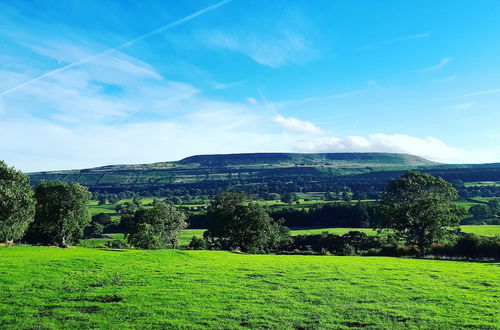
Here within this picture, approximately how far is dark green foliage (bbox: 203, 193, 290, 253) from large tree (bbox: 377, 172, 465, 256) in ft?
94.0

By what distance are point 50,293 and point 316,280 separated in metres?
20.3

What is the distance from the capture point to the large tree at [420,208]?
6756 cm

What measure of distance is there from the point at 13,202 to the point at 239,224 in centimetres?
4742

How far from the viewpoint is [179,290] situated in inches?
962

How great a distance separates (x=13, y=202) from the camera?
199 feet

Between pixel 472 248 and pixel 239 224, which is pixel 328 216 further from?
pixel 472 248

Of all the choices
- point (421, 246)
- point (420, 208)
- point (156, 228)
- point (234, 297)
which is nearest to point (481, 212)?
point (420, 208)

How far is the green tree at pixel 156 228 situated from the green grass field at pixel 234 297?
45316 millimetres

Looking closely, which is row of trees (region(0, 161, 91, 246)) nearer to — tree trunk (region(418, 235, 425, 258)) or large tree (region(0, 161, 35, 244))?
large tree (region(0, 161, 35, 244))

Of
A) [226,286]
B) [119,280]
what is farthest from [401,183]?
[119,280]

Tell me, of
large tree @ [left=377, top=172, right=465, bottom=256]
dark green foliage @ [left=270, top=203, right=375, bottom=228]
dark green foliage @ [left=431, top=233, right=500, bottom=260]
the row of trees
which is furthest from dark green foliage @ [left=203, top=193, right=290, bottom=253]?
dark green foliage @ [left=270, top=203, right=375, bottom=228]

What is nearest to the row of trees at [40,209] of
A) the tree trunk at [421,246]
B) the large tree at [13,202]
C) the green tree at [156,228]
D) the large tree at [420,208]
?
the large tree at [13,202]

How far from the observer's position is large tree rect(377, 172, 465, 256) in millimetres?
67562

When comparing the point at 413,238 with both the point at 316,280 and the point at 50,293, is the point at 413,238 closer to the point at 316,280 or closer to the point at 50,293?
the point at 316,280
